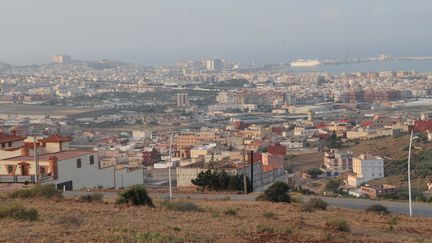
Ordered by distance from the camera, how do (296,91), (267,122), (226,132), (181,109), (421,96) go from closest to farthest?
(226,132)
(267,122)
(181,109)
(421,96)
(296,91)

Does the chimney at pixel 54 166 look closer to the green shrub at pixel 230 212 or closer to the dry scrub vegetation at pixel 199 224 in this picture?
the dry scrub vegetation at pixel 199 224

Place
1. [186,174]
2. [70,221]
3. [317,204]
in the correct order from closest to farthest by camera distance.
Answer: [70,221] → [317,204] → [186,174]

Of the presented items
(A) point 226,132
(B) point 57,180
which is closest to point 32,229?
(B) point 57,180

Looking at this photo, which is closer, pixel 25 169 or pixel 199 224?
pixel 199 224

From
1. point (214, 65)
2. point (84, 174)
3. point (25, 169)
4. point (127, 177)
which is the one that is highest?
point (25, 169)

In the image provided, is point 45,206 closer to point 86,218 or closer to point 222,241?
point 86,218

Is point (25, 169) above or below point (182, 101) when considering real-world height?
above

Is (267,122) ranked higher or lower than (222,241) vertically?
lower

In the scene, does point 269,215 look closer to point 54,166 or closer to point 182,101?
point 54,166

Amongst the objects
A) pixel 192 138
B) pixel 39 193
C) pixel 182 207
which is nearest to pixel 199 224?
pixel 182 207
